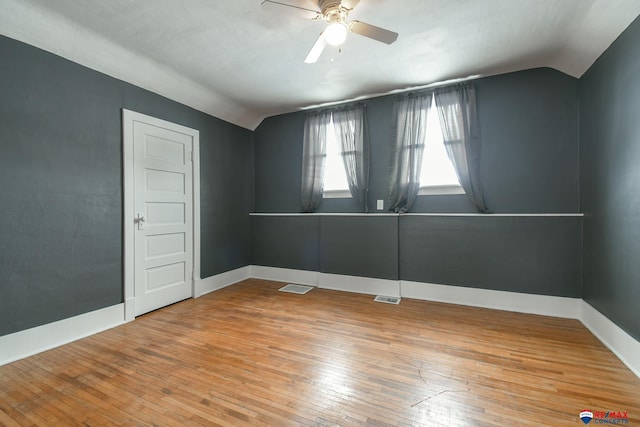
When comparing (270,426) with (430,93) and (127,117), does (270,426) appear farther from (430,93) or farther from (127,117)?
(430,93)

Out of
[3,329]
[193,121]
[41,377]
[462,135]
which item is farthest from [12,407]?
[462,135]

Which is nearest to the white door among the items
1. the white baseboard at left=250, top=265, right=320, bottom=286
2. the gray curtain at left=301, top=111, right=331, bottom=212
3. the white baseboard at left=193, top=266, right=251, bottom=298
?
the white baseboard at left=193, top=266, right=251, bottom=298

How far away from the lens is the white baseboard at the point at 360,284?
350 centimetres

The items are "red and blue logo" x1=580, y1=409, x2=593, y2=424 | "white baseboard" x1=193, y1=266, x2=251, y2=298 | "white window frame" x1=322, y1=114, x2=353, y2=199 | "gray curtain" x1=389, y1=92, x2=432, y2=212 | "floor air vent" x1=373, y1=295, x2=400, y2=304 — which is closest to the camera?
"red and blue logo" x1=580, y1=409, x2=593, y2=424

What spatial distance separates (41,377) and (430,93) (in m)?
4.52

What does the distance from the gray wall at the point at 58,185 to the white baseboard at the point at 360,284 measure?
97.4 inches

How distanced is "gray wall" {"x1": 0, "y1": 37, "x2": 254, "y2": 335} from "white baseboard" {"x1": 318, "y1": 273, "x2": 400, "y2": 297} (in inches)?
97.4

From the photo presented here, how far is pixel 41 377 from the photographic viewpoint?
71.3 inches

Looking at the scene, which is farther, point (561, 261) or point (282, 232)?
point (282, 232)

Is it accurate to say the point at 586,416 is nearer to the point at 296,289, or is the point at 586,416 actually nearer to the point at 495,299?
the point at 495,299

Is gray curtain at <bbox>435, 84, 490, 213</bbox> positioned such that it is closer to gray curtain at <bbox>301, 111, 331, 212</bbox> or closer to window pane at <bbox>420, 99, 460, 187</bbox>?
window pane at <bbox>420, 99, 460, 187</bbox>

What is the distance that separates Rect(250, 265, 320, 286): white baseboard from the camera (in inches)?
158

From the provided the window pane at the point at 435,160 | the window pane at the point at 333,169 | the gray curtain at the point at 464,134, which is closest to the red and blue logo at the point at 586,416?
the gray curtain at the point at 464,134

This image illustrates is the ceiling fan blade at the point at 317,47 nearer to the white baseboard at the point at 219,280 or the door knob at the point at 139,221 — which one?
the door knob at the point at 139,221
